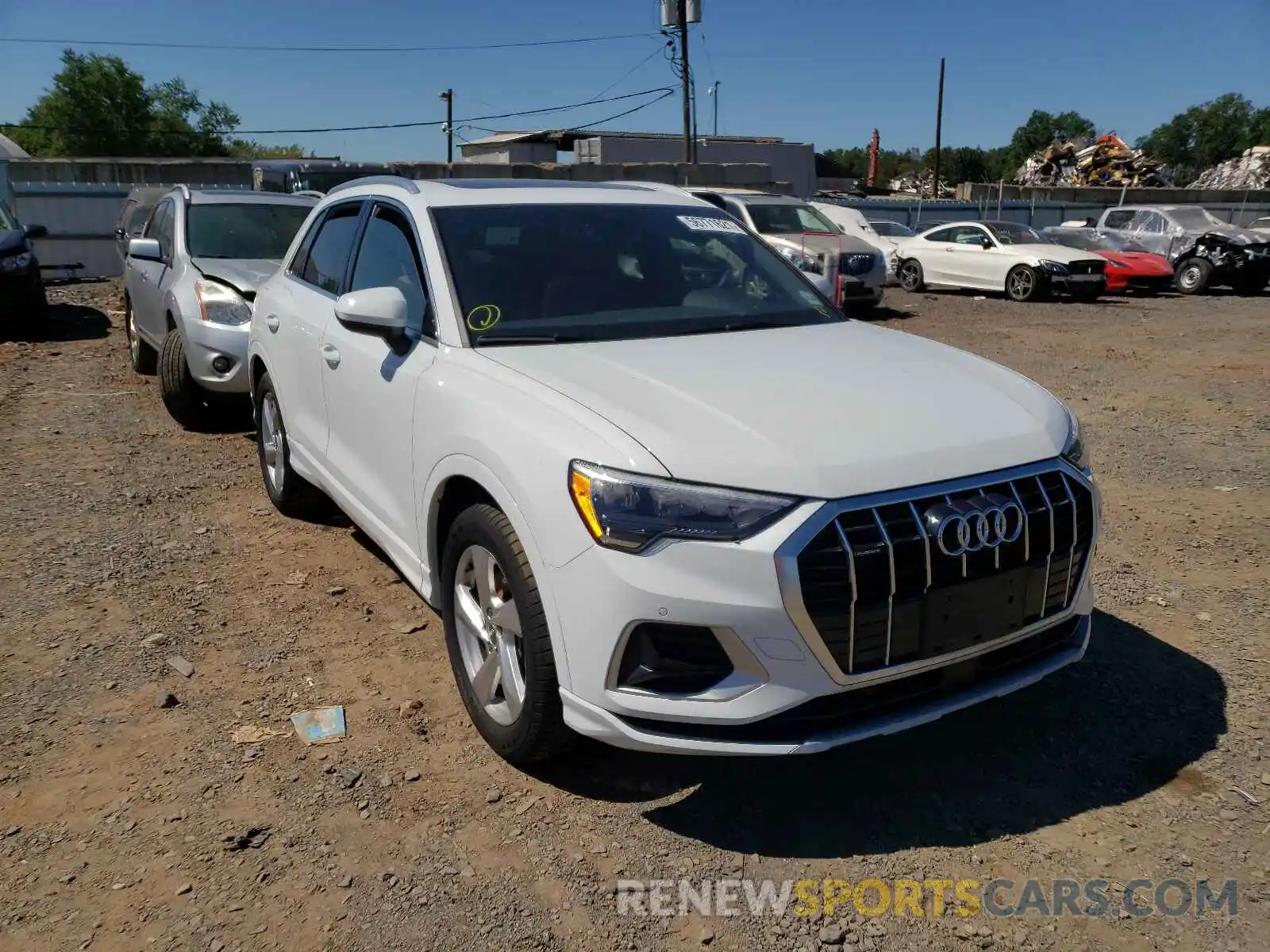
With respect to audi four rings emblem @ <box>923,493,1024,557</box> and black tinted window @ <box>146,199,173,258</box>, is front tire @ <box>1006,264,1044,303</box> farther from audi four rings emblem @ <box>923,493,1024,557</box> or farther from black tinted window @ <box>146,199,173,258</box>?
audi four rings emblem @ <box>923,493,1024,557</box>

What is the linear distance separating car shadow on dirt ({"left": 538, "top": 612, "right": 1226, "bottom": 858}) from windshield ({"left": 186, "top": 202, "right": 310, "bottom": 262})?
622 cm

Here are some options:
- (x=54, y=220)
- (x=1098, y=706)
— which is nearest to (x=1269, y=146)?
(x=54, y=220)

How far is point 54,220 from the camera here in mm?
19172

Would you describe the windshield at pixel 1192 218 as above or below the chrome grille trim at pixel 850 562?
above

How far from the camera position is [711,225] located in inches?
168

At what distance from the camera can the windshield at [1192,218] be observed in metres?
20.3

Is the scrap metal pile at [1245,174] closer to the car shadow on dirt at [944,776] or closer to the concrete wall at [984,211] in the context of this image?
the concrete wall at [984,211]

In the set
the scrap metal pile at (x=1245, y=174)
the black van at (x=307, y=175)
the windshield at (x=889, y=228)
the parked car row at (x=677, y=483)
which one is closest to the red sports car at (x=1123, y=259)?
→ the windshield at (x=889, y=228)

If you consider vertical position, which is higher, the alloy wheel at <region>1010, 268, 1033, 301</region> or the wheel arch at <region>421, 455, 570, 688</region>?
the alloy wheel at <region>1010, 268, 1033, 301</region>

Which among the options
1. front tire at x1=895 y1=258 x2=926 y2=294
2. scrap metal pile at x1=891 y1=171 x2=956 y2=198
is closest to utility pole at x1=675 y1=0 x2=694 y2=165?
front tire at x1=895 y1=258 x2=926 y2=294

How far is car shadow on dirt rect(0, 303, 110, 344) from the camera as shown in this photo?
12.0 meters

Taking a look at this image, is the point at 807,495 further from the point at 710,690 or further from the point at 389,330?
the point at 389,330

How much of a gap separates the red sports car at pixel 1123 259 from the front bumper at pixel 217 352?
54.5 ft

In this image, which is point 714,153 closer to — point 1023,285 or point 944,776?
point 1023,285
